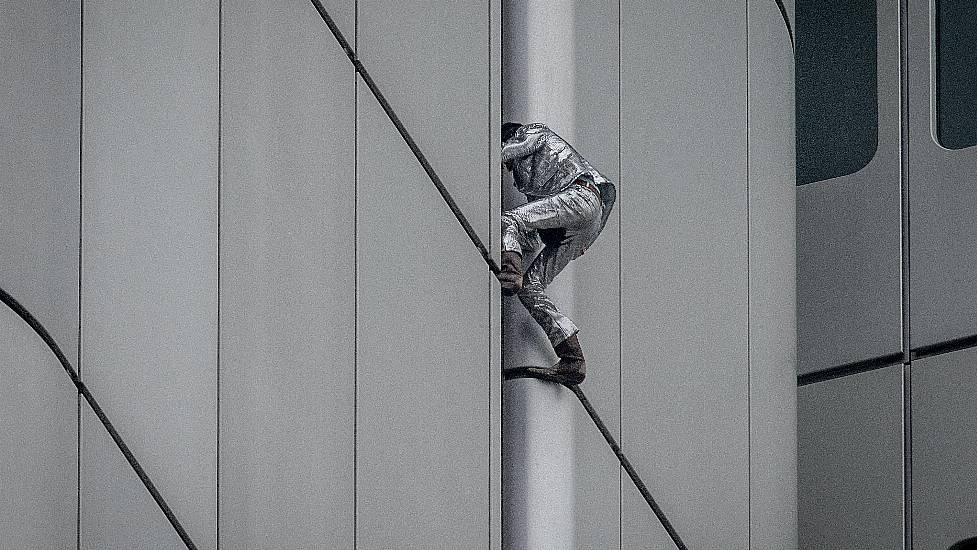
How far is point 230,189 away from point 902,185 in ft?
8.56

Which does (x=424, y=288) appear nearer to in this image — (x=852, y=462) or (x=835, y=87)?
(x=852, y=462)

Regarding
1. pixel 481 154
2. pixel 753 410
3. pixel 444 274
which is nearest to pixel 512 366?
pixel 444 274

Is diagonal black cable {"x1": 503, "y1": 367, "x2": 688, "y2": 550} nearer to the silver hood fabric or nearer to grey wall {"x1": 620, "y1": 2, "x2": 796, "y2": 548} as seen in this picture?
grey wall {"x1": 620, "y1": 2, "x2": 796, "y2": 548}

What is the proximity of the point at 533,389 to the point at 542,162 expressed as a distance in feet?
1.90

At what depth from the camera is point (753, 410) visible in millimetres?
3621

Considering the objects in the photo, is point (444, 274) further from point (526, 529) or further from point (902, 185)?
point (902, 185)

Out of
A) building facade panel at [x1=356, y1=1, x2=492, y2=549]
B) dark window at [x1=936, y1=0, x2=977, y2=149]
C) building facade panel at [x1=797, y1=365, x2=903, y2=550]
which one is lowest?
building facade panel at [x1=797, y1=365, x2=903, y2=550]

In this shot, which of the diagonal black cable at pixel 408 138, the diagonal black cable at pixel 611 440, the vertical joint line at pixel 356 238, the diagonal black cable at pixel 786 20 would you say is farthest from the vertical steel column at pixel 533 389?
the diagonal black cable at pixel 786 20

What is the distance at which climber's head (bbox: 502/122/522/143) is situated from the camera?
9.26 feet

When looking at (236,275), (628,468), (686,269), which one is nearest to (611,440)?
(628,468)

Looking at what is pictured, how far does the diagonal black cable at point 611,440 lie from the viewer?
285 centimetres

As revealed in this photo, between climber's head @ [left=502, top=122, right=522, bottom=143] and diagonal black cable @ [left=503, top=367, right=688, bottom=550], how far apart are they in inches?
22.9

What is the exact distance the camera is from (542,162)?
9.11ft

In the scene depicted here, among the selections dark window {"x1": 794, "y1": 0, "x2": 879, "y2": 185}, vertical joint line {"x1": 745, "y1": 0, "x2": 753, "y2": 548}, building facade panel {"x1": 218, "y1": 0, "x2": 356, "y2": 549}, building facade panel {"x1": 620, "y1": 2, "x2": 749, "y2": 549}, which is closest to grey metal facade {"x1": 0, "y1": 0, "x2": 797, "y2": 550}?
building facade panel {"x1": 218, "y1": 0, "x2": 356, "y2": 549}
